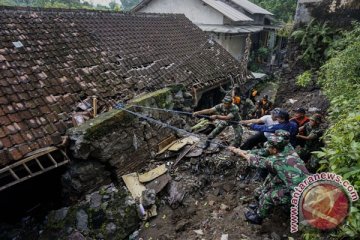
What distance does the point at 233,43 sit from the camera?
20.6 m

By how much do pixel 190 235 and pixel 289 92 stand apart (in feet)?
30.2

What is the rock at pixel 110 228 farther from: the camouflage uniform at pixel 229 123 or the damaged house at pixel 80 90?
the camouflage uniform at pixel 229 123

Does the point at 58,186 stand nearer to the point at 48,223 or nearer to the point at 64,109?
the point at 48,223

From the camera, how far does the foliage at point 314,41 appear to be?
11711 mm

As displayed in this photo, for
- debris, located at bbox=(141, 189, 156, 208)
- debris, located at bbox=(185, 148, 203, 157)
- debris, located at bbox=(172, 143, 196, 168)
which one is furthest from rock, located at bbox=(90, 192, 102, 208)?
debris, located at bbox=(185, 148, 203, 157)

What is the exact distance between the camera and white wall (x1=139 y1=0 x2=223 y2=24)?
2005 centimetres

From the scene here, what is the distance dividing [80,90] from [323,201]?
6.05 metres

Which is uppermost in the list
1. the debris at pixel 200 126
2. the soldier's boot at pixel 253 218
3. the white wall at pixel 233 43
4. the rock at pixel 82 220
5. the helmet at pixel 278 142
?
the helmet at pixel 278 142

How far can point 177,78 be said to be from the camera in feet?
33.8

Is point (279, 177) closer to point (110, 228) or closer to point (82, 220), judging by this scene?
point (110, 228)

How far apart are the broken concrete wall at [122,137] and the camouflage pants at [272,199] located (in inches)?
112

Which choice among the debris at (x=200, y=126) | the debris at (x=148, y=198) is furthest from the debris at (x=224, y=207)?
the debris at (x=200, y=126)

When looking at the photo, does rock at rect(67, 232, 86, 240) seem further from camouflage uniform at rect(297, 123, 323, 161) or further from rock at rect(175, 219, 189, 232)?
camouflage uniform at rect(297, 123, 323, 161)

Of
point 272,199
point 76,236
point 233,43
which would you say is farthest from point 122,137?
point 233,43
